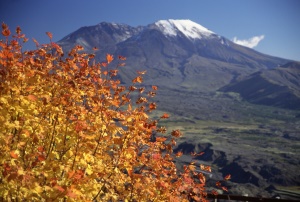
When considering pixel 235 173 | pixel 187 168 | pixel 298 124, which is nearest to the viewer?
pixel 187 168

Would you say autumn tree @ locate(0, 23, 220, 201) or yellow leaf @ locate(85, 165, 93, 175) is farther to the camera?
yellow leaf @ locate(85, 165, 93, 175)

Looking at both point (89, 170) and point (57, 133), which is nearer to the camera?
point (89, 170)

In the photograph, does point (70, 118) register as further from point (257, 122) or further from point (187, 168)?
point (257, 122)

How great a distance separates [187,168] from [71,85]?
4.28 metres

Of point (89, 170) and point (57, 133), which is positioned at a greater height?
point (57, 133)

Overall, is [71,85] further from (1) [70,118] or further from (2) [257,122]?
(2) [257,122]

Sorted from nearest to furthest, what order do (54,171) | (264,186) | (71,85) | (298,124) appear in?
(54,171) < (71,85) < (264,186) < (298,124)

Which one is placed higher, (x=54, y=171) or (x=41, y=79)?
(x=41, y=79)

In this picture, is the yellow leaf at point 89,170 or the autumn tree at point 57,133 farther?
the yellow leaf at point 89,170

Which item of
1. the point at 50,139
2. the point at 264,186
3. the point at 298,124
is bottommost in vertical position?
the point at 264,186

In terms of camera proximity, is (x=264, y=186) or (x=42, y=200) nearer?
(x=42, y=200)

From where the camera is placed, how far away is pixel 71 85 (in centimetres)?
635

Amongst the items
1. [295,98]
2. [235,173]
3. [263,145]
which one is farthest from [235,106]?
[235,173]

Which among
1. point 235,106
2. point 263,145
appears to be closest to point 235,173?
point 263,145
